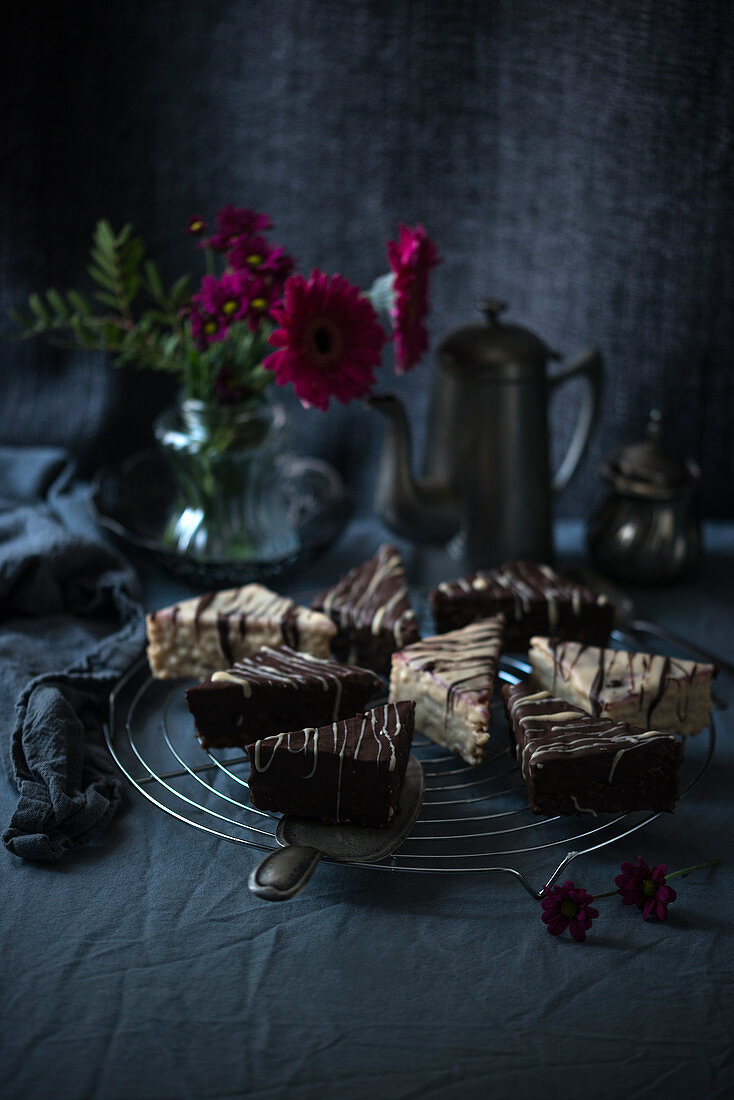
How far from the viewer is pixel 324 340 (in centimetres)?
159

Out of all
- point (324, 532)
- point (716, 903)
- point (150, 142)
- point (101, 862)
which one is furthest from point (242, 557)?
point (716, 903)

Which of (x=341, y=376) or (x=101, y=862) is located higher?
(x=341, y=376)

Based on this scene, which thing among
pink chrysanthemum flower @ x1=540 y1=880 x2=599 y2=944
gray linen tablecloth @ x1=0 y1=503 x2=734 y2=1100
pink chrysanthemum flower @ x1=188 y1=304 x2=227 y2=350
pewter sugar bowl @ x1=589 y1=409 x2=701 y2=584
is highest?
pink chrysanthemum flower @ x1=188 y1=304 x2=227 y2=350

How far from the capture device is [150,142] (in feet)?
6.63

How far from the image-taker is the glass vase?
1.79 meters

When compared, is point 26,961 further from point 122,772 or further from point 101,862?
point 122,772

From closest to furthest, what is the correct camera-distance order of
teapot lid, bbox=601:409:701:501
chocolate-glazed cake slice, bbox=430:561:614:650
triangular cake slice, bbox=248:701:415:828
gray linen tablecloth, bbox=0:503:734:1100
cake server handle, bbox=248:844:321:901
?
gray linen tablecloth, bbox=0:503:734:1100
cake server handle, bbox=248:844:321:901
triangular cake slice, bbox=248:701:415:828
chocolate-glazed cake slice, bbox=430:561:614:650
teapot lid, bbox=601:409:701:501

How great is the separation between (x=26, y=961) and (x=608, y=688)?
0.88m

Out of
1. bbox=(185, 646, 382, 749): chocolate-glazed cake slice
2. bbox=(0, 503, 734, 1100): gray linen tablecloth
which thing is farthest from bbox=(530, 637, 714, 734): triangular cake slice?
bbox=(185, 646, 382, 749): chocolate-glazed cake slice

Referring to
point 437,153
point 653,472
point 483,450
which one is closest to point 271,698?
point 483,450

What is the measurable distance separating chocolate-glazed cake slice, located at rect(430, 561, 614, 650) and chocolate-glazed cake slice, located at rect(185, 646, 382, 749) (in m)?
0.28

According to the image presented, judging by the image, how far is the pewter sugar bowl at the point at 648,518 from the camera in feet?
6.17

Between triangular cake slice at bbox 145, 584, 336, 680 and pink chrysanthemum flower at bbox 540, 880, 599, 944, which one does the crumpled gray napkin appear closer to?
triangular cake slice at bbox 145, 584, 336, 680

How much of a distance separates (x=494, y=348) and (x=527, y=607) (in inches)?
18.6
